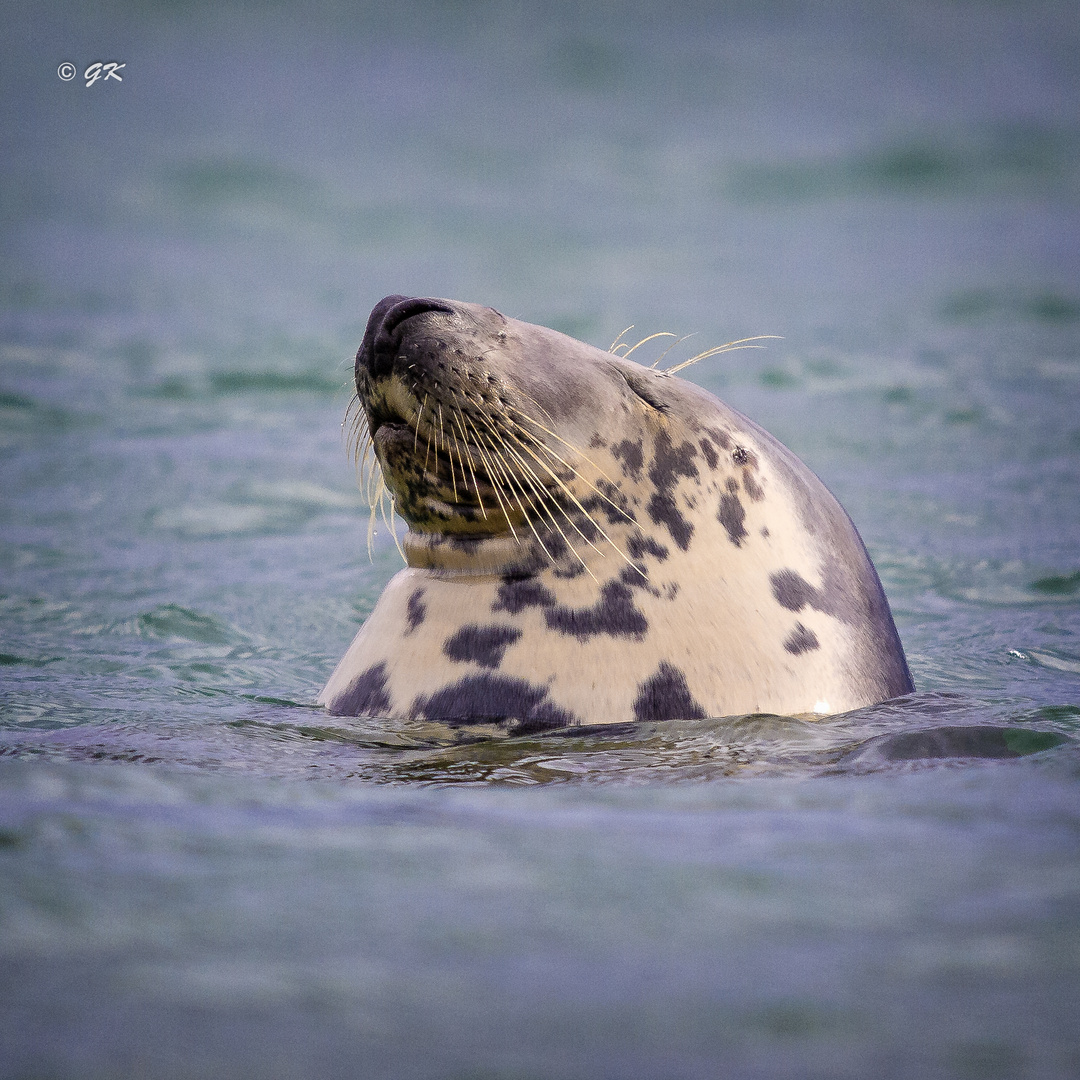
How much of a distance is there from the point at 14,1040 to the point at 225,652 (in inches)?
144

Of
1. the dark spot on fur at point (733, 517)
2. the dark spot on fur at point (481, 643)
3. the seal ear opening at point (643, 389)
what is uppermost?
the seal ear opening at point (643, 389)

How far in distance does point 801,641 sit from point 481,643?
0.67 metres

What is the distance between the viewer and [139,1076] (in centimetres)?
145

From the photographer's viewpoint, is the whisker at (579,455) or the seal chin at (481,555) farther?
the seal chin at (481,555)

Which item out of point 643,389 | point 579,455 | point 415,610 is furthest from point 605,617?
point 643,389

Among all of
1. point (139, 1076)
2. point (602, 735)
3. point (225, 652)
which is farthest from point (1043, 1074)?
point (225, 652)

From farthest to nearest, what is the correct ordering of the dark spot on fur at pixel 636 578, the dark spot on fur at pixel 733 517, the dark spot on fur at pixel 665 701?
the dark spot on fur at pixel 733 517 < the dark spot on fur at pixel 636 578 < the dark spot on fur at pixel 665 701

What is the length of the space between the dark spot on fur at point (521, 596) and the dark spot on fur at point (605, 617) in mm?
33

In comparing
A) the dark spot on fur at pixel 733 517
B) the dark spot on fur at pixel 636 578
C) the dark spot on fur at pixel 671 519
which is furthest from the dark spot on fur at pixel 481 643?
the dark spot on fur at pixel 733 517

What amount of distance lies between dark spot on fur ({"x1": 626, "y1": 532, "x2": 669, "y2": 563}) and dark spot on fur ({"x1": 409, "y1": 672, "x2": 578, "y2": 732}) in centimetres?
36

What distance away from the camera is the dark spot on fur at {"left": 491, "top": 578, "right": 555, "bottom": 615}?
3.13 m

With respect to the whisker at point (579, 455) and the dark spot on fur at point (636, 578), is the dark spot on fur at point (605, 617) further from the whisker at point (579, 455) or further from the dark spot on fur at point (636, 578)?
the whisker at point (579, 455)

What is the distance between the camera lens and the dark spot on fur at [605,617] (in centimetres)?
308

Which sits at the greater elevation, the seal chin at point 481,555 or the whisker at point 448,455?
the whisker at point 448,455
